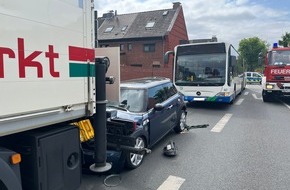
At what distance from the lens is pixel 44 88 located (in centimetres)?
248

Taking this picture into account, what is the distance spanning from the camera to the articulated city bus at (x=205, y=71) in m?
10.9

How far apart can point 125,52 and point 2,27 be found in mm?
30962

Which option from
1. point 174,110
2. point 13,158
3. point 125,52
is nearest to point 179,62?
point 174,110

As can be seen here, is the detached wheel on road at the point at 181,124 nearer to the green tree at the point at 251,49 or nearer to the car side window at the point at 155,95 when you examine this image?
the car side window at the point at 155,95

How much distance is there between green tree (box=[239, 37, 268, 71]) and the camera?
5644 cm

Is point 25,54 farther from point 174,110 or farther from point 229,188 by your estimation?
point 174,110

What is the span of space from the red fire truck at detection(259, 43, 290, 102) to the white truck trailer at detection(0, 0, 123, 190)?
11599 mm

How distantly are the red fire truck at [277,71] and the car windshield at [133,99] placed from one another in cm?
951

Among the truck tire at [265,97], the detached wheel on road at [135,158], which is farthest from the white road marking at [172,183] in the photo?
the truck tire at [265,97]

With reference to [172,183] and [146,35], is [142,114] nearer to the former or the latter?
[172,183]

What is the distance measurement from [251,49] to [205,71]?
2051 inches

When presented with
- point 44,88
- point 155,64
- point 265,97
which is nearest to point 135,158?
point 44,88

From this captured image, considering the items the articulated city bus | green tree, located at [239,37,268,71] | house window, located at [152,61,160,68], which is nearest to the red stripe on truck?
the articulated city bus

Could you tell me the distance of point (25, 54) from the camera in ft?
7.44
